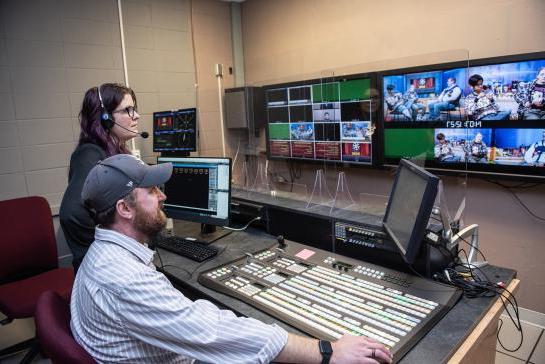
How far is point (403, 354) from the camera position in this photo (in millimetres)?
997

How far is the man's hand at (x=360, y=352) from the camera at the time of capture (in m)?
0.95

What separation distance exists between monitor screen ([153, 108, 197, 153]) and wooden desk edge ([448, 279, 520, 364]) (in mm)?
2261

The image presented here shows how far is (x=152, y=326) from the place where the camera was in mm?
927

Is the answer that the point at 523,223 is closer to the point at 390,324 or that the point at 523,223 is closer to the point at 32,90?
the point at 390,324

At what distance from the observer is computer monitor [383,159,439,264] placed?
1.23 m

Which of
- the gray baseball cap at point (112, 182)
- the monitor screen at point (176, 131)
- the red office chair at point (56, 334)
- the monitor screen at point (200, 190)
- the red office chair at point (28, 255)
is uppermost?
the monitor screen at point (176, 131)

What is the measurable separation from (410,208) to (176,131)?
2.21 metres

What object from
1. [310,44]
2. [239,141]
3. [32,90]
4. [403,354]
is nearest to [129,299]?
[403,354]

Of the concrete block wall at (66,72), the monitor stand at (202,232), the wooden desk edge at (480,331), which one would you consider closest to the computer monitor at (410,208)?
the wooden desk edge at (480,331)

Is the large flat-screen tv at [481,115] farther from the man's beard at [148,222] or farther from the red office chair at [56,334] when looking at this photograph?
the red office chair at [56,334]

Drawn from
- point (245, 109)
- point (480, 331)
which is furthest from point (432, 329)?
point (245, 109)

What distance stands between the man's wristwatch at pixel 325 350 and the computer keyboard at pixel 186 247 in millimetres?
884

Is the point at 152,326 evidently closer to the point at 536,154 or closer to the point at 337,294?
the point at 337,294

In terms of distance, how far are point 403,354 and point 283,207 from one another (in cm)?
108
